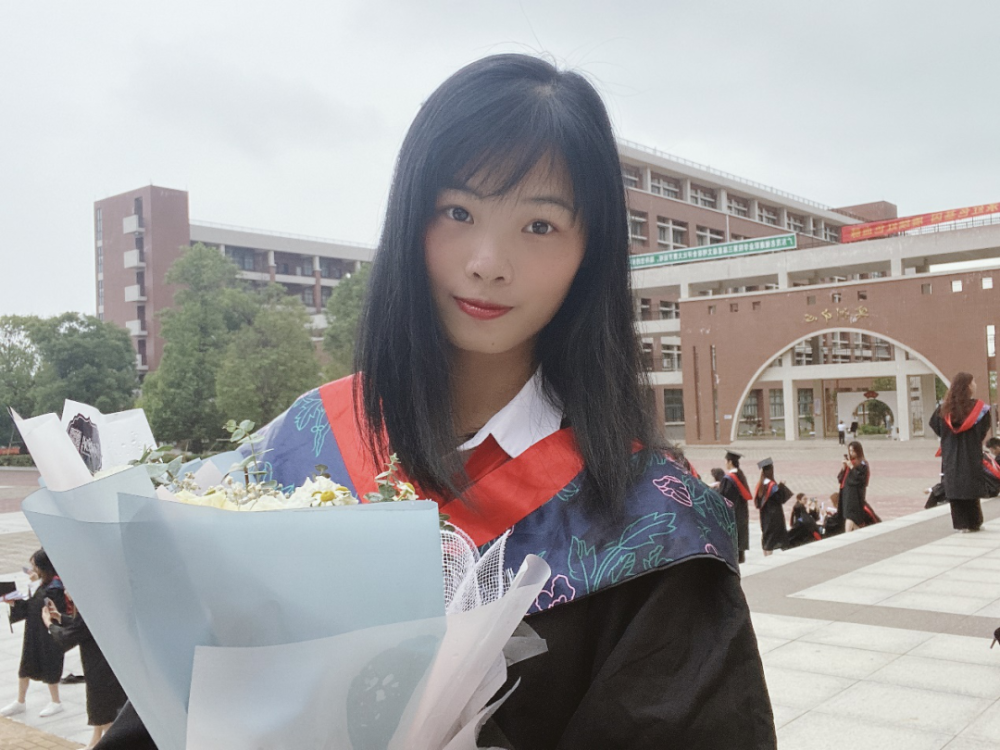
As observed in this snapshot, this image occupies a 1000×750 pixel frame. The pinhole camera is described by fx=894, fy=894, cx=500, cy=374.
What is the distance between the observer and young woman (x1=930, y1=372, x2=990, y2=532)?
826cm

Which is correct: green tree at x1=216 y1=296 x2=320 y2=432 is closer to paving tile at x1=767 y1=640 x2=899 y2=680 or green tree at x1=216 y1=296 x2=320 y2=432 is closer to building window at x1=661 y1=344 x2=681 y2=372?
building window at x1=661 y1=344 x2=681 y2=372

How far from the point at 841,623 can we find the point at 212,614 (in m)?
5.22

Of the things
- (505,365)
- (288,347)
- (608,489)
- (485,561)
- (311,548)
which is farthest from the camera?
(288,347)

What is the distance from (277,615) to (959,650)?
188 inches

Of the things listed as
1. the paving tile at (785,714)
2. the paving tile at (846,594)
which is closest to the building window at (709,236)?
the paving tile at (846,594)

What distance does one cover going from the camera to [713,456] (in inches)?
1048

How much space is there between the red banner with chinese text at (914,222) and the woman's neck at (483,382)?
35.5m

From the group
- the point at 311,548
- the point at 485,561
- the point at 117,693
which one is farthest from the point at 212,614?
the point at 117,693

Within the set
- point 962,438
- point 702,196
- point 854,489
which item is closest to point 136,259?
point 702,196

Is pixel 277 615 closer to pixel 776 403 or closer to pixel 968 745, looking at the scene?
pixel 968 745

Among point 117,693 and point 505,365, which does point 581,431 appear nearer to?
point 505,365

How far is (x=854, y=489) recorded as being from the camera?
9586mm

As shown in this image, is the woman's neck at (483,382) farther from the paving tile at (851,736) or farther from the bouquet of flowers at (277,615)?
the paving tile at (851,736)

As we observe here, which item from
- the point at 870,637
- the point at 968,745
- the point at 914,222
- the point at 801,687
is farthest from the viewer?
the point at 914,222
